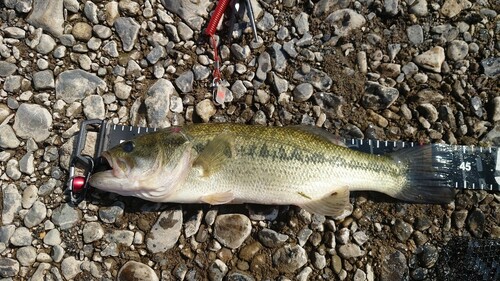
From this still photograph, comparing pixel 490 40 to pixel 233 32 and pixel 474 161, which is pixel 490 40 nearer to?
pixel 474 161

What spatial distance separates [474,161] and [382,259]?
4.35ft

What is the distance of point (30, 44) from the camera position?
4.34 m

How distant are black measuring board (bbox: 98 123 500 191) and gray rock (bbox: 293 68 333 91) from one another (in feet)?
2.07

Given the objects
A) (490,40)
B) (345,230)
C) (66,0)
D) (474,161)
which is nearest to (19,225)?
(66,0)

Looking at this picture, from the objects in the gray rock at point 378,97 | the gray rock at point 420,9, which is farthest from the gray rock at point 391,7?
the gray rock at point 378,97

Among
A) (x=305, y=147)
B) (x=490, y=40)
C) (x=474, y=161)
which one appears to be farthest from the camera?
(x=490, y=40)

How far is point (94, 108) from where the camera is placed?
13.8ft

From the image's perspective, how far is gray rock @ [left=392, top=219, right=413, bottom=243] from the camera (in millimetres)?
3910

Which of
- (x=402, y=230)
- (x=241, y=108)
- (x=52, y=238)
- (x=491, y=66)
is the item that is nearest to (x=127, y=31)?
(x=241, y=108)

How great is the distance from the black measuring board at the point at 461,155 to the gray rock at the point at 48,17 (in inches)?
50.1

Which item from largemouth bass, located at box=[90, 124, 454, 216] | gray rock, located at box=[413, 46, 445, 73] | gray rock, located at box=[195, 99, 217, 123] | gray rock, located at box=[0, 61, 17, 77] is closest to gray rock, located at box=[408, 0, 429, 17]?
gray rock, located at box=[413, 46, 445, 73]

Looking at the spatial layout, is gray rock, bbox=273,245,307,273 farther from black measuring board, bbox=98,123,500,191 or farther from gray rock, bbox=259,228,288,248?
black measuring board, bbox=98,123,500,191

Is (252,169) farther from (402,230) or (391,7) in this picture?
(391,7)

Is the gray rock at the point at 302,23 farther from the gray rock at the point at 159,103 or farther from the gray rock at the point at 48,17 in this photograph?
the gray rock at the point at 48,17
